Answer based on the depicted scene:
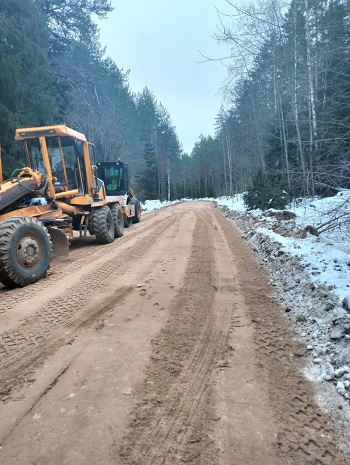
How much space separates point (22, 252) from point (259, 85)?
19291 millimetres

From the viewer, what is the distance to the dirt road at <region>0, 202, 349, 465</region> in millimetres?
1828

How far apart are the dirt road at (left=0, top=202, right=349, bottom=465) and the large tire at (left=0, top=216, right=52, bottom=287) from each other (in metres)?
0.35

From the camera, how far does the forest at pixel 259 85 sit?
4555mm

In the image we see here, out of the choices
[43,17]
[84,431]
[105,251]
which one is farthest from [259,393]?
[43,17]

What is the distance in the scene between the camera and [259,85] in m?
19.3

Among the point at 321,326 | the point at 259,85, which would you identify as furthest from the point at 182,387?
the point at 259,85

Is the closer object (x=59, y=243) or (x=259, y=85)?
(x=59, y=243)

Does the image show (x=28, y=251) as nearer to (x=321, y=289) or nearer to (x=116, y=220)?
(x=321, y=289)

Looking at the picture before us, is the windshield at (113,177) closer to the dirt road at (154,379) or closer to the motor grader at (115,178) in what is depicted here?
the motor grader at (115,178)

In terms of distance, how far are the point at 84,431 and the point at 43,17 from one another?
18.9 metres

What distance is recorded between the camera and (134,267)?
5855 mm

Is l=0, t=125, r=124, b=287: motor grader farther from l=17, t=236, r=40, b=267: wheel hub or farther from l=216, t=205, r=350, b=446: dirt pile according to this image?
l=216, t=205, r=350, b=446: dirt pile

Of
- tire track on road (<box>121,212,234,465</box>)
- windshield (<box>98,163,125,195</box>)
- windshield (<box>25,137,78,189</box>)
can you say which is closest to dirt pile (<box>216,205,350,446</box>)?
tire track on road (<box>121,212,234,465</box>)

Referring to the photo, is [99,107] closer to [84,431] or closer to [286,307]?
[286,307]
